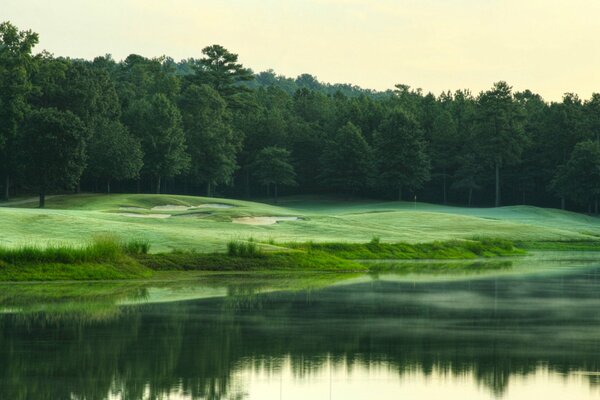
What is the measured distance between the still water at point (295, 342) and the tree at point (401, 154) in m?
102

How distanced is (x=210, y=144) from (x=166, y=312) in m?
106

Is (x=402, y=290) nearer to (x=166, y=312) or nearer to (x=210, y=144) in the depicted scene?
(x=166, y=312)

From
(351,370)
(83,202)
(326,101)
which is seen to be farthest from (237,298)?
(326,101)

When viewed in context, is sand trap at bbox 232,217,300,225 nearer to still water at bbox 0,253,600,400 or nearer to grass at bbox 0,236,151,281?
grass at bbox 0,236,151,281

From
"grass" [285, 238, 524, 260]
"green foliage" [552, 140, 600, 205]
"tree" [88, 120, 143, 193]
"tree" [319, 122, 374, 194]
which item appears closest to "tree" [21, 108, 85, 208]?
"tree" [88, 120, 143, 193]

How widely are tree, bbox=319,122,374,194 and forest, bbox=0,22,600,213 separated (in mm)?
195

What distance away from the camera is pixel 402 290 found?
3706cm

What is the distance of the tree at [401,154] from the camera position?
140 m

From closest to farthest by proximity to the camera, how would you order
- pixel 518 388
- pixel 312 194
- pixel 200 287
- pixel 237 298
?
pixel 518 388
pixel 237 298
pixel 200 287
pixel 312 194

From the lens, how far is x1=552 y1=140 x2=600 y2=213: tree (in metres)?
125

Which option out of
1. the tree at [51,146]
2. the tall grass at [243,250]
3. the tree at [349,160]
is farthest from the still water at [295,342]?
the tree at [349,160]

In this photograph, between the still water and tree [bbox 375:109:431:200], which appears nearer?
the still water

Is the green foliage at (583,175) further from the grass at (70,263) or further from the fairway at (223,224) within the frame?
the grass at (70,263)

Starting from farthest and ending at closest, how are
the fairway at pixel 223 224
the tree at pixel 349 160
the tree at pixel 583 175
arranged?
the tree at pixel 349 160 → the tree at pixel 583 175 → the fairway at pixel 223 224
